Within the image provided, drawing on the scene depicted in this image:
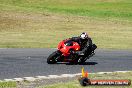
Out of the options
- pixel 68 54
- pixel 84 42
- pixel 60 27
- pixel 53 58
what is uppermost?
pixel 84 42

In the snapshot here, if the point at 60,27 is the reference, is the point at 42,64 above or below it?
above

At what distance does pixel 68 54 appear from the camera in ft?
68.0

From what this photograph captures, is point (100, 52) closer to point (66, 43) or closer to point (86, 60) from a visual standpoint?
point (86, 60)

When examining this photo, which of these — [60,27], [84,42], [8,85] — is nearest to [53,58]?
[84,42]

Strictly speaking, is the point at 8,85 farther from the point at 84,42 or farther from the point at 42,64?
the point at 84,42

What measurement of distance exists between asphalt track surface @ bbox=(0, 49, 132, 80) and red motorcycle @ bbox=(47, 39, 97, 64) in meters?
0.33

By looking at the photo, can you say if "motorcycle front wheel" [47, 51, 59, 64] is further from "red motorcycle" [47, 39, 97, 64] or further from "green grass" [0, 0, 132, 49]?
"green grass" [0, 0, 132, 49]

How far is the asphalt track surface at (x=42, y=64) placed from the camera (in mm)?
18203

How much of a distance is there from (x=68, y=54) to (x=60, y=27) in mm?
20354

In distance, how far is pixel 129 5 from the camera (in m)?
63.2

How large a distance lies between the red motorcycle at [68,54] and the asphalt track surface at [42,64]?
328mm

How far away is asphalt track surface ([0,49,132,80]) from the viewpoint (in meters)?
18.2

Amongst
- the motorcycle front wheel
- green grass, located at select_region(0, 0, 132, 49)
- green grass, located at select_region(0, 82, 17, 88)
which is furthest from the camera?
green grass, located at select_region(0, 0, 132, 49)

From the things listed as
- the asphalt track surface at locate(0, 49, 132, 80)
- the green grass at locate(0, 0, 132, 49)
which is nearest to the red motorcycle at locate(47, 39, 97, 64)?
the asphalt track surface at locate(0, 49, 132, 80)
